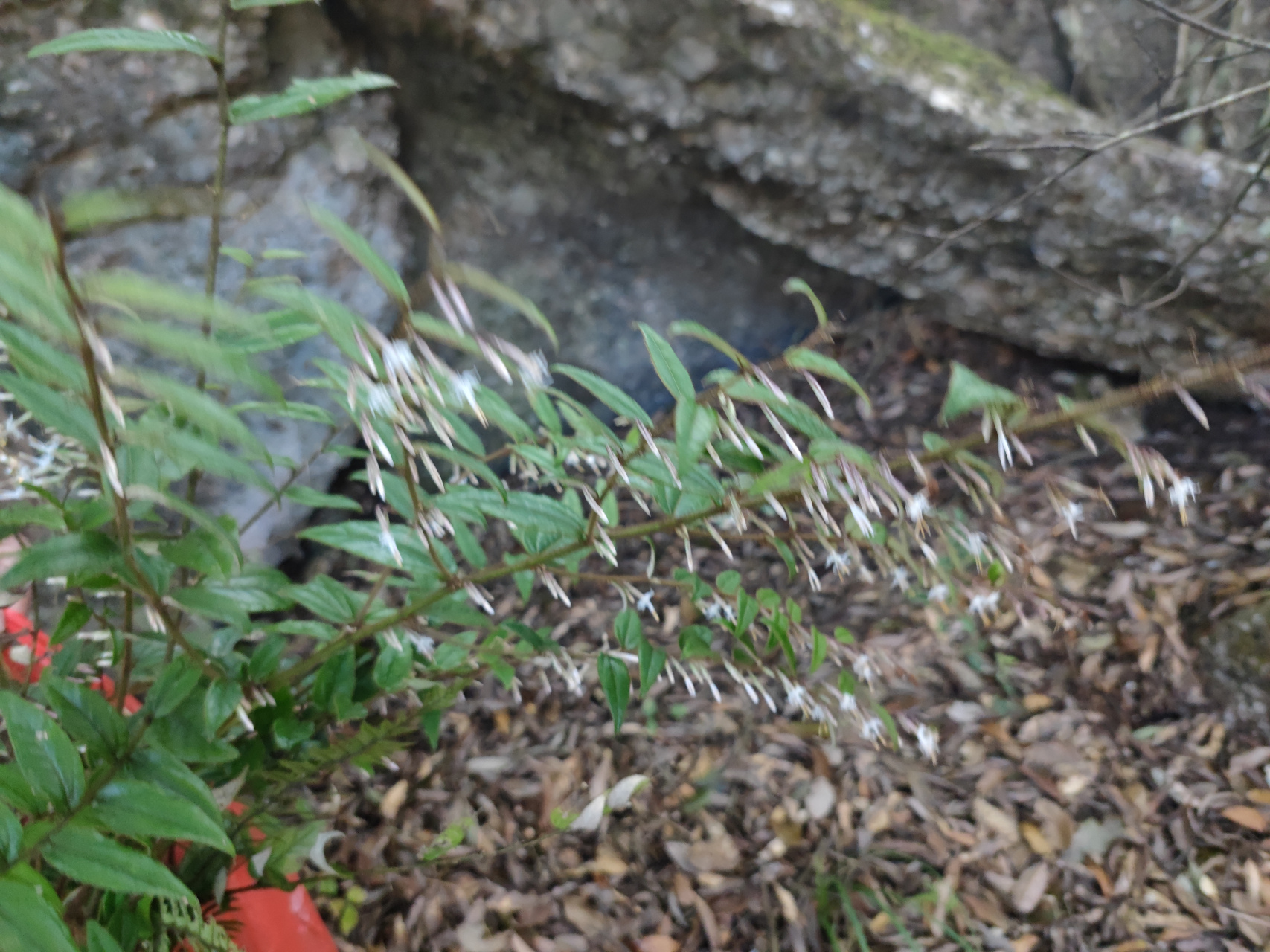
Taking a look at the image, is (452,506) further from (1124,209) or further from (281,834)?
(1124,209)

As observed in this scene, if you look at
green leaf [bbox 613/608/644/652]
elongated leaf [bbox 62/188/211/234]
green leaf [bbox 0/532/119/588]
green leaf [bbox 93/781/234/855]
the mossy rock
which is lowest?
the mossy rock

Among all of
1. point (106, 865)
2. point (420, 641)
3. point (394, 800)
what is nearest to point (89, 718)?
point (106, 865)

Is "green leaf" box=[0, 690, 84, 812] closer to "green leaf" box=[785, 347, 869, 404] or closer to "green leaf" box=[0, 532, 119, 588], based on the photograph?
"green leaf" box=[0, 532, 119, 588]

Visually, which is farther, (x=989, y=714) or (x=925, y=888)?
(x=989, y=714)

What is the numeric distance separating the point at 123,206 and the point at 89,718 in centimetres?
55

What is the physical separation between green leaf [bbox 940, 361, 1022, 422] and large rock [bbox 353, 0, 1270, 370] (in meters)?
1.52

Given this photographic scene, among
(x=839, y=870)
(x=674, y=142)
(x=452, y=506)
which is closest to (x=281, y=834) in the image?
(x=452, y=506)

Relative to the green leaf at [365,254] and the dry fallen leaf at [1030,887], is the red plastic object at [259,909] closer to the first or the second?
the green leaf at [365,254]

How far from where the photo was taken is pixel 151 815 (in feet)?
1.93

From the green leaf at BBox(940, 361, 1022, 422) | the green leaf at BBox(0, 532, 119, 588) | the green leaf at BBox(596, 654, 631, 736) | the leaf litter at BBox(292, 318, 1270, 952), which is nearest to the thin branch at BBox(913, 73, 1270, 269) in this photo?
the leaf litter at BBox(292, 318, 1270, 952)

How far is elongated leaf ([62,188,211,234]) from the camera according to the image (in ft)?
1.27

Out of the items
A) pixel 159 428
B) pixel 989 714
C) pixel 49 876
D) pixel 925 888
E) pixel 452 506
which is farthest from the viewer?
pixel 989 714

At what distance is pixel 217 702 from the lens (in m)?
0.80

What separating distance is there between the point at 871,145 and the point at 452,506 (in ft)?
5.65
